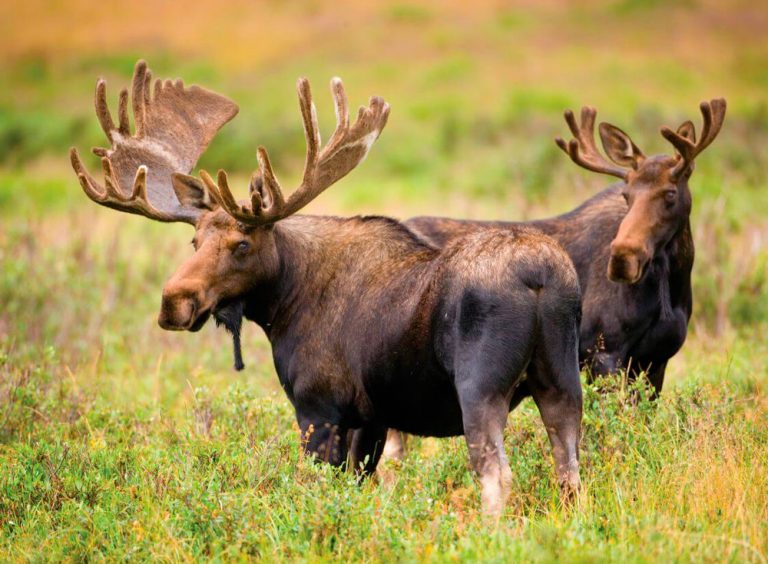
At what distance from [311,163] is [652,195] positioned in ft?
7.79

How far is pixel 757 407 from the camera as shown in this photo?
707 centimetres

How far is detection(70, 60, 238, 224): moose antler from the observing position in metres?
7.09

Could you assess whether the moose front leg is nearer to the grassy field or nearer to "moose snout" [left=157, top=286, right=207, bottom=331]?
the grassy field

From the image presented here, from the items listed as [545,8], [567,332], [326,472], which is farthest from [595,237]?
[545,8]

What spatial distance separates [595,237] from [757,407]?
5.62ft

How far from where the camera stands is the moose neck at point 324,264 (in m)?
6.79

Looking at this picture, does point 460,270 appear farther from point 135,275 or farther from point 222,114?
point 135,275

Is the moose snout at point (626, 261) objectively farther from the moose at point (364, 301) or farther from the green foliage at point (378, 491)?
the moose at point (364, 301)

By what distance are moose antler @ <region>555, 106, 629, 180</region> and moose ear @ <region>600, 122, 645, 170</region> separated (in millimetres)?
71

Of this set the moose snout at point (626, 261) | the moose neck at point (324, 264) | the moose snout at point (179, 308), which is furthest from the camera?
the moose snout at point (626, 261)

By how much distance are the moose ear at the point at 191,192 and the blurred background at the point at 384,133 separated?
74.3 inches

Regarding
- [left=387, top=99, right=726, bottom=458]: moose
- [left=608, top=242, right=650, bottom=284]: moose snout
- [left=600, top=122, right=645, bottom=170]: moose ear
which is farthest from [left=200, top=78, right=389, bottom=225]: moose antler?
[left=600, top=122, right=645, bottom=170]: moose ear

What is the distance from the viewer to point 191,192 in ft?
23.1

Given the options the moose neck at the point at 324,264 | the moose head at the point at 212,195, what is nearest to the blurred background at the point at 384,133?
the moose head at the point at 212,195
